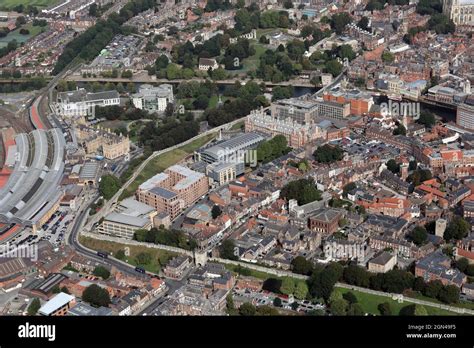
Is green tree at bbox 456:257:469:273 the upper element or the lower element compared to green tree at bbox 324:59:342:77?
lower

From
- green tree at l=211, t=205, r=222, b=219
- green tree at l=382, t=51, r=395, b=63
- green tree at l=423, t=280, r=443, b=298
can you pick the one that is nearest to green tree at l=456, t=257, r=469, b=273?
green tree at l=423, t=280, r=443, b=298

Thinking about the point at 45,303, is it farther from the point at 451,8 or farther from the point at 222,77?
the point at 451,8

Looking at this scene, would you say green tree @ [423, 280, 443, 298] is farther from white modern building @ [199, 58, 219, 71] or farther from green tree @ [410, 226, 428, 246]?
white modern building @ [199, 58, 219, 71]

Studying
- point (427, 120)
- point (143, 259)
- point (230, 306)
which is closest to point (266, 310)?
point (230, 306)

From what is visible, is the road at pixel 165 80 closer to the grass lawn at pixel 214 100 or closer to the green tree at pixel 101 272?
the grass lawn at pixel 214 100

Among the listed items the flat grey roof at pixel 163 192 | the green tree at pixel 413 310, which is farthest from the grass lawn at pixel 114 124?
the green tree at pixel 413 310
